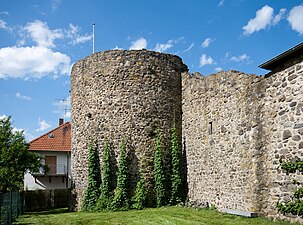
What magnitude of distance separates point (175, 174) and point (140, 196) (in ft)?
5.82

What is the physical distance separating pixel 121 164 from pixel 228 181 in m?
4.77

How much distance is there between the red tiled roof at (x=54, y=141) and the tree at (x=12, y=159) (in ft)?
32.3

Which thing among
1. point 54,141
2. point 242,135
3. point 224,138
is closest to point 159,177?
point 224,138

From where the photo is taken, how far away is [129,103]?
1631 centimetres

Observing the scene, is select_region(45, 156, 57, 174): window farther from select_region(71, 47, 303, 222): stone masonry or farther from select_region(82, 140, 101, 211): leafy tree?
select_region(82, 140, 101, 211): leafy tree

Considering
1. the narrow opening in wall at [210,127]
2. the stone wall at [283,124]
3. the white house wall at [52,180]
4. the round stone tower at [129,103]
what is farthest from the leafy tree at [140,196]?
the white house wall at [52,180]

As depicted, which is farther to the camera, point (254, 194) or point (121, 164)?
point (121, 164)

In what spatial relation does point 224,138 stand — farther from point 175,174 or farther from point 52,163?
point 52,163

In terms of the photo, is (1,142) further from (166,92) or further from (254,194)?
(254,194)

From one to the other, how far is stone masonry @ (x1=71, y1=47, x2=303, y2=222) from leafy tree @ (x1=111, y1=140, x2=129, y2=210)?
0.45 meters

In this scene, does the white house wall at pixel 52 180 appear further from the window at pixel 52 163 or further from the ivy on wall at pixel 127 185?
the ivy on wall at pixel 127 185

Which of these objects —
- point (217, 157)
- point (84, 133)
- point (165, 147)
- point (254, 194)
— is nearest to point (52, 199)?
point (84, 133)

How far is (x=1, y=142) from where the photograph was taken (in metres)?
18.7

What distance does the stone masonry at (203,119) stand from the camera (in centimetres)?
1055
